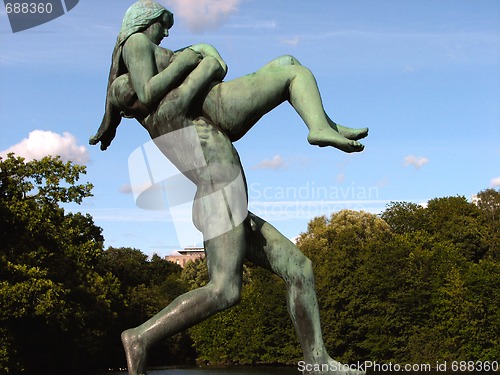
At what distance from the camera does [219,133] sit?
19.1 feet

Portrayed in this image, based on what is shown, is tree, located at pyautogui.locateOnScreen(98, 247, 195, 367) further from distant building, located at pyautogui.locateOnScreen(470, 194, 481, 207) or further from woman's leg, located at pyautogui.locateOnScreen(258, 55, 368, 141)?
woman's leg, located at pyautogui.locateOnScreen(258, 55, 368, 141)

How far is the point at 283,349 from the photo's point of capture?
5747 cm

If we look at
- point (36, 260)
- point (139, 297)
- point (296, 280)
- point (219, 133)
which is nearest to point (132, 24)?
point (219, 133)

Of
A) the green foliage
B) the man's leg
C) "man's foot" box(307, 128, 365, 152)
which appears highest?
the green foliage

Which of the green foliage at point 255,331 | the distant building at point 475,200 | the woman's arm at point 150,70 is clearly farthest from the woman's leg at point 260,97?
the distant building at point 475,200

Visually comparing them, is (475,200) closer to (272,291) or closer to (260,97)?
(272,291)

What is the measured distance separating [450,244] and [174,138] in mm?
55243

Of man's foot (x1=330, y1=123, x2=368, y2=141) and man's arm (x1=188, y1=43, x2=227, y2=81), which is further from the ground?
man's arm (x1=188, y1=43, x2=227, y2=81)

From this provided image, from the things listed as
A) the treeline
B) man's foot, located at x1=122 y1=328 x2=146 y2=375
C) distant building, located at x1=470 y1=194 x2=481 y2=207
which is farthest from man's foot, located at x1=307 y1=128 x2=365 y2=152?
distant building, located at x1=470 y1=194 x2=481 y2=207

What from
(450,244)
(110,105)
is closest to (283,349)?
(450,244)

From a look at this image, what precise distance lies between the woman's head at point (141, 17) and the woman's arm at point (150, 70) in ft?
0.45

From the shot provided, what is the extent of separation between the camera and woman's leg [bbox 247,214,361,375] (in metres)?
5.66

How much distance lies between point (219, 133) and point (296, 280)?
1.12m

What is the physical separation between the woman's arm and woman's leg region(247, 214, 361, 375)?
1.04 m
